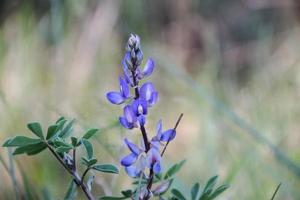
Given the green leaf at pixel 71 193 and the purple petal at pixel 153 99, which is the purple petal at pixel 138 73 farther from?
the green leaf at pixel 71 193

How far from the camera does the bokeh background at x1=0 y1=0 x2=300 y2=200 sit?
1718mm

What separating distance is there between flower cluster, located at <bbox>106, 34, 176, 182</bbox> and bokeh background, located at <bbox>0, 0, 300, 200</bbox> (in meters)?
0.36

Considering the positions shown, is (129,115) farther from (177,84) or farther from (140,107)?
(177,84)

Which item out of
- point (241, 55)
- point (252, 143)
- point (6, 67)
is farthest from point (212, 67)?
point (241, 55)

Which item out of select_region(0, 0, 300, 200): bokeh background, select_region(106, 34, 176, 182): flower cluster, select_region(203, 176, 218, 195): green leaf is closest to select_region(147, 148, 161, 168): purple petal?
select_region(106, 34, 176, 182): flower cluster

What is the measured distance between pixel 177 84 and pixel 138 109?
1894 mm

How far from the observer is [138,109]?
959 mm

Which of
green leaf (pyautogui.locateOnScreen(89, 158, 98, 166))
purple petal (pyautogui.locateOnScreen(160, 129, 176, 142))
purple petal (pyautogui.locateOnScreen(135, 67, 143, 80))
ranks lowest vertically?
purple petal (pyautogui.locateOnScreen(160, 129, 176, 142))

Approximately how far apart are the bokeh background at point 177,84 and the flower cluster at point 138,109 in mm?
361

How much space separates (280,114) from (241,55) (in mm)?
1531

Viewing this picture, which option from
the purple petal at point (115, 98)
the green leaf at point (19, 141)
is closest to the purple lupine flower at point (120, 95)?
the purple petal at point (115, 98)

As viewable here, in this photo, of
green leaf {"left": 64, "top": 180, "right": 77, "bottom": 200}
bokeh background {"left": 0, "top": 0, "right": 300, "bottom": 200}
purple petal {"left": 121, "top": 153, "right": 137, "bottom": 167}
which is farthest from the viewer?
bokeh background {"left": 0, "top": 0, "right": 300, "bottom": 200}

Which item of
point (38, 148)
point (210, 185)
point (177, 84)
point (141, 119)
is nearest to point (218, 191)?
point (210, 185)

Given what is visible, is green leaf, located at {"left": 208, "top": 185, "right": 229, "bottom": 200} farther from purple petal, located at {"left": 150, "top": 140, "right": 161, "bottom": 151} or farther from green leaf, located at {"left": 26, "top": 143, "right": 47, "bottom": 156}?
green leaf, located at {"left": 26, "top": 143, "right": 47, "bottom": 156}
